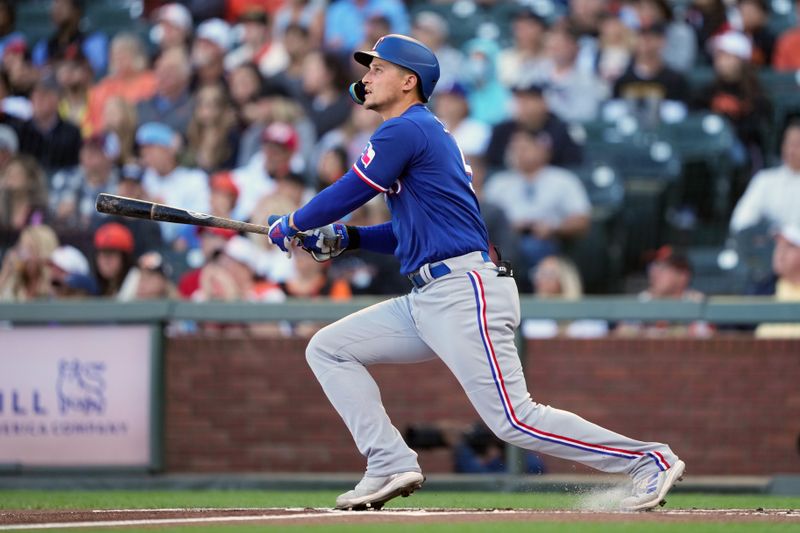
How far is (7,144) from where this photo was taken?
40.8ft

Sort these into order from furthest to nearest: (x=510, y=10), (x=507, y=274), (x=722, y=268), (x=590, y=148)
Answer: (x=510, y=10)
(x=590, y=148)
(x=722, y=268)
(x=507, y=274)

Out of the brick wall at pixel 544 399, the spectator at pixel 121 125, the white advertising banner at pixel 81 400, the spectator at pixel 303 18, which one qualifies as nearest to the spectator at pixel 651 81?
the spectator at pixel 303 18

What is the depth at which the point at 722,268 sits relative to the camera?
10289 mm

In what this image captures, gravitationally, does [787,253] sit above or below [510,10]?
below

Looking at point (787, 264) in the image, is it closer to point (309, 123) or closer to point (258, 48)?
point (309, 123)

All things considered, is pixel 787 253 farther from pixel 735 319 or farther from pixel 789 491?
pixel 789 491

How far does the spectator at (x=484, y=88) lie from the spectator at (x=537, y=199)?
876 millimetres

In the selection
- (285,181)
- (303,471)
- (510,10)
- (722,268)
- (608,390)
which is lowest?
(303,471)

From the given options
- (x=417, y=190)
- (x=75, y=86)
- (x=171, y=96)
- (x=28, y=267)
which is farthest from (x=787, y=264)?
(x=75, y=86)

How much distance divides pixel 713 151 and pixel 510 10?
2.69m

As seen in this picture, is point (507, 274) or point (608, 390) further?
point (608, 390)

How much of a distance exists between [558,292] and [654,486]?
14.5ft

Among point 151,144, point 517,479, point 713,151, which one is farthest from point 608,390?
point 151,144

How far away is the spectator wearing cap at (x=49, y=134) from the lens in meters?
12.2
